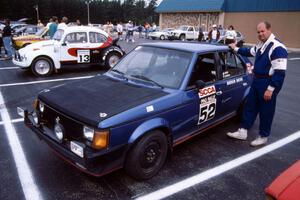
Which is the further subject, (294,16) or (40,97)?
(294,16)

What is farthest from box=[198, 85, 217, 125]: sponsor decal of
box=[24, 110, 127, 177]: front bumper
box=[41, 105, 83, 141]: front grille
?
box=[41, 105, 83, 141]: front grille

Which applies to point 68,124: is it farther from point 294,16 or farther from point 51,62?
point 294,16

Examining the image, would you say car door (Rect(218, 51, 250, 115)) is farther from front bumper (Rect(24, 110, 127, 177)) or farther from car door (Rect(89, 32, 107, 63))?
car door (Rect(89, 32, 107, 63))

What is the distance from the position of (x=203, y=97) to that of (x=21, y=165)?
2683 millimetres

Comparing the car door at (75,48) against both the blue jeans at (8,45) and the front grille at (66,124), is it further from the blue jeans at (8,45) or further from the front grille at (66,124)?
the front grille at (66,124)

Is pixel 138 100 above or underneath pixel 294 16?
underneath

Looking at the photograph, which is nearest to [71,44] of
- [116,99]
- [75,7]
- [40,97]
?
[40,97]

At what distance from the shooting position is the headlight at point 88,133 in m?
2.99

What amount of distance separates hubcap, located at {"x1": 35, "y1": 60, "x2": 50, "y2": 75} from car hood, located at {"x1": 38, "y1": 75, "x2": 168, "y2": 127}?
19.3 feet

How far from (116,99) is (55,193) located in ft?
4.20

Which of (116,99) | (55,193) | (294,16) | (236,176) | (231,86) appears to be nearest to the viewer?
(55,193)

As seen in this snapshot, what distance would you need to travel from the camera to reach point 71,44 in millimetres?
9641

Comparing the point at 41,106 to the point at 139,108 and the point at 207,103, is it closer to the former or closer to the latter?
the point at 139,108

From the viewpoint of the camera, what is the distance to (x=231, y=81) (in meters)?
4.66
